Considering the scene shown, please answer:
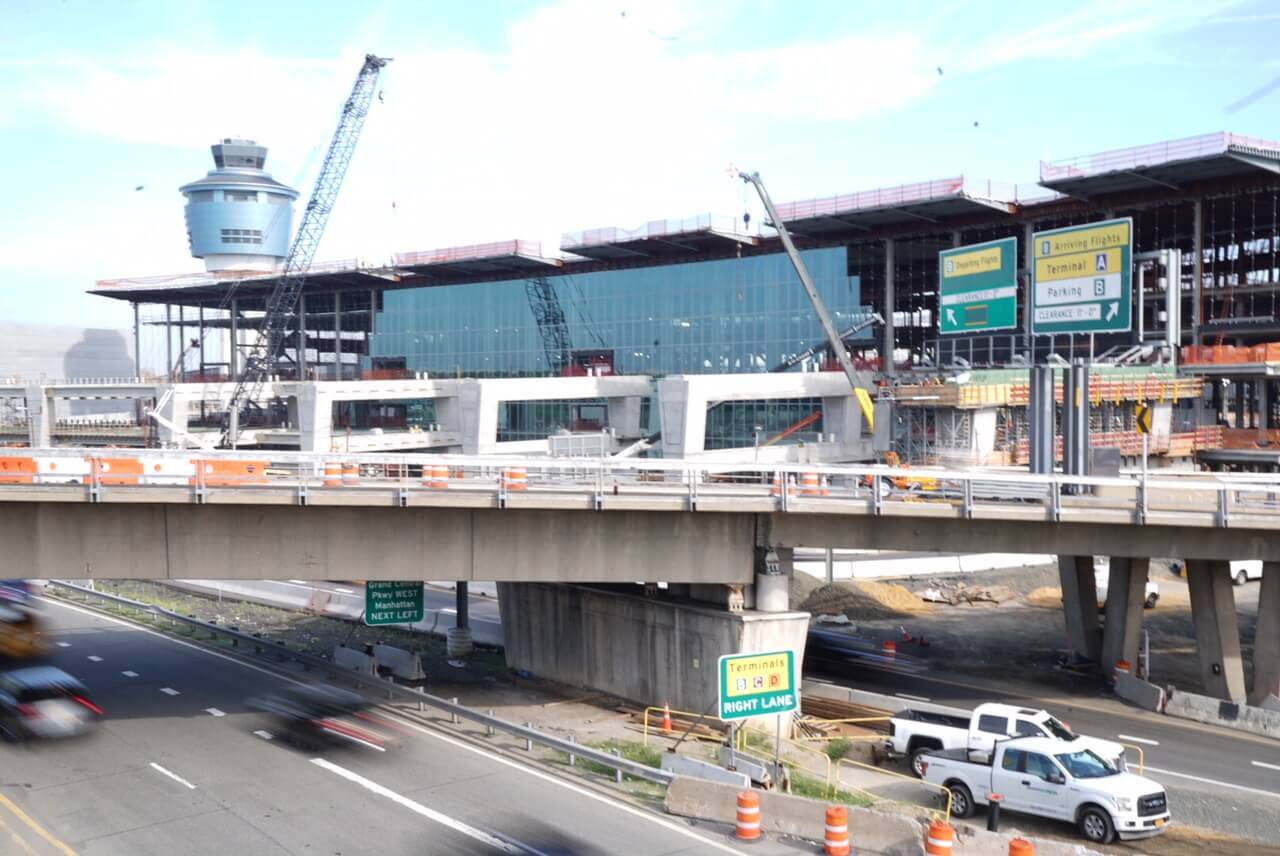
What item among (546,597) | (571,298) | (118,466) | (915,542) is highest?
(571,298)

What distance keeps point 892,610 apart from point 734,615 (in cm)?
2015

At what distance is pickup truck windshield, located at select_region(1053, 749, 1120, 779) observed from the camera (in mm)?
19516

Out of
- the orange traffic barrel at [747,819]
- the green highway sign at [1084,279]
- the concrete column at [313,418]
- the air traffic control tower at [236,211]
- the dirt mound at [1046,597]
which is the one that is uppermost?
the air traffic control tower at [236,211]

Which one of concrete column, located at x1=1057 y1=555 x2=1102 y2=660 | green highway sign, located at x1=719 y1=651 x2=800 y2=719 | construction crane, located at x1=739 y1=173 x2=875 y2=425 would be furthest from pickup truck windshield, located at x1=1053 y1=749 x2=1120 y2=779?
construction crane, located at x1=739 y1=173 x2=875 y2=425

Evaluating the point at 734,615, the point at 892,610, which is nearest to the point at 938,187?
the point at 892,610

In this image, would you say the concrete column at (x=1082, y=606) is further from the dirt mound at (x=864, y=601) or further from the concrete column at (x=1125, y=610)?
the dirt mound at (x=864, y=601)

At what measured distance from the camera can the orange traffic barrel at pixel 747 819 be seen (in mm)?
17781

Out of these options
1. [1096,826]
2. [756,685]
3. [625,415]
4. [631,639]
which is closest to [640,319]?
[625,415]

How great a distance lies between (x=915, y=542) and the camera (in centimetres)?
2648

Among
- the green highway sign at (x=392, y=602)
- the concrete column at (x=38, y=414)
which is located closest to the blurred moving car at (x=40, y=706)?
the green highway sign at (x=392, y=602)

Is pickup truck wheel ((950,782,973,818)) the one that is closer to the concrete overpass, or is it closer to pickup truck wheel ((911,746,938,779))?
pickup truck wheel ((911,746,938,779))

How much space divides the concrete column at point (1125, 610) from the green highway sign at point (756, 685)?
52.5 ft

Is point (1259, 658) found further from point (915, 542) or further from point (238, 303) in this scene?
point (238, 303)

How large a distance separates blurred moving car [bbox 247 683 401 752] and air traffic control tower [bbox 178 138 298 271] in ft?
504
